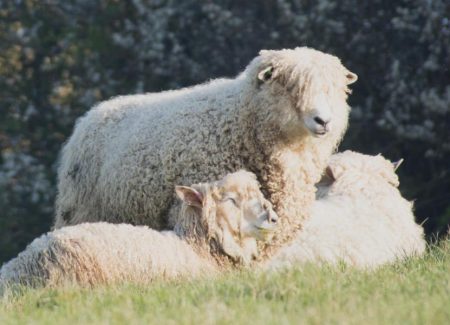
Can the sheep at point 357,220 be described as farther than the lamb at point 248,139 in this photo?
Yes

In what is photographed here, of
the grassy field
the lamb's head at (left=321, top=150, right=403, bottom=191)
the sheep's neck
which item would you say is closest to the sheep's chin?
the sheep's neck

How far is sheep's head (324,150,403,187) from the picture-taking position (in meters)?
10.8

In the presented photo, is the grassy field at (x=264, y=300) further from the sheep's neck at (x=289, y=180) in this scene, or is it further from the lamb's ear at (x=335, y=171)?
the lamb's ear at (x=335, y=171)

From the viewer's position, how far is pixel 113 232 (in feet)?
27.7

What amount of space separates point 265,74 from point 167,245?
147cm

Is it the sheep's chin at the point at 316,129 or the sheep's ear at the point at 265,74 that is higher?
the sheep's ear at the point at 265,74

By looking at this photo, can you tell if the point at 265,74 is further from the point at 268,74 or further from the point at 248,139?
the point at 248,139

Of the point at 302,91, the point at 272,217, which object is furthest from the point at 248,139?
the point at 272,217

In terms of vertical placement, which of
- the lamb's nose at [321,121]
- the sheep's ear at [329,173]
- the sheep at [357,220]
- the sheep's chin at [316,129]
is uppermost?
the lamb's nose at [321,121]

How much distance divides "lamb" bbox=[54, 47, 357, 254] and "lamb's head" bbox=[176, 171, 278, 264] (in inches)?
19.0

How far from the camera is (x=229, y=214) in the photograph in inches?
346

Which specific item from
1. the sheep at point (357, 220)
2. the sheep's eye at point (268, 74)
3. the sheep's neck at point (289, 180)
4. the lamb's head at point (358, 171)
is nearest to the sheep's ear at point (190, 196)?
the sheep's neck at point (289, 180)

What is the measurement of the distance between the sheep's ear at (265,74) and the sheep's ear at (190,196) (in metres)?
0.96

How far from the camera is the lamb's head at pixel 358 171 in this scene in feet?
35.4
